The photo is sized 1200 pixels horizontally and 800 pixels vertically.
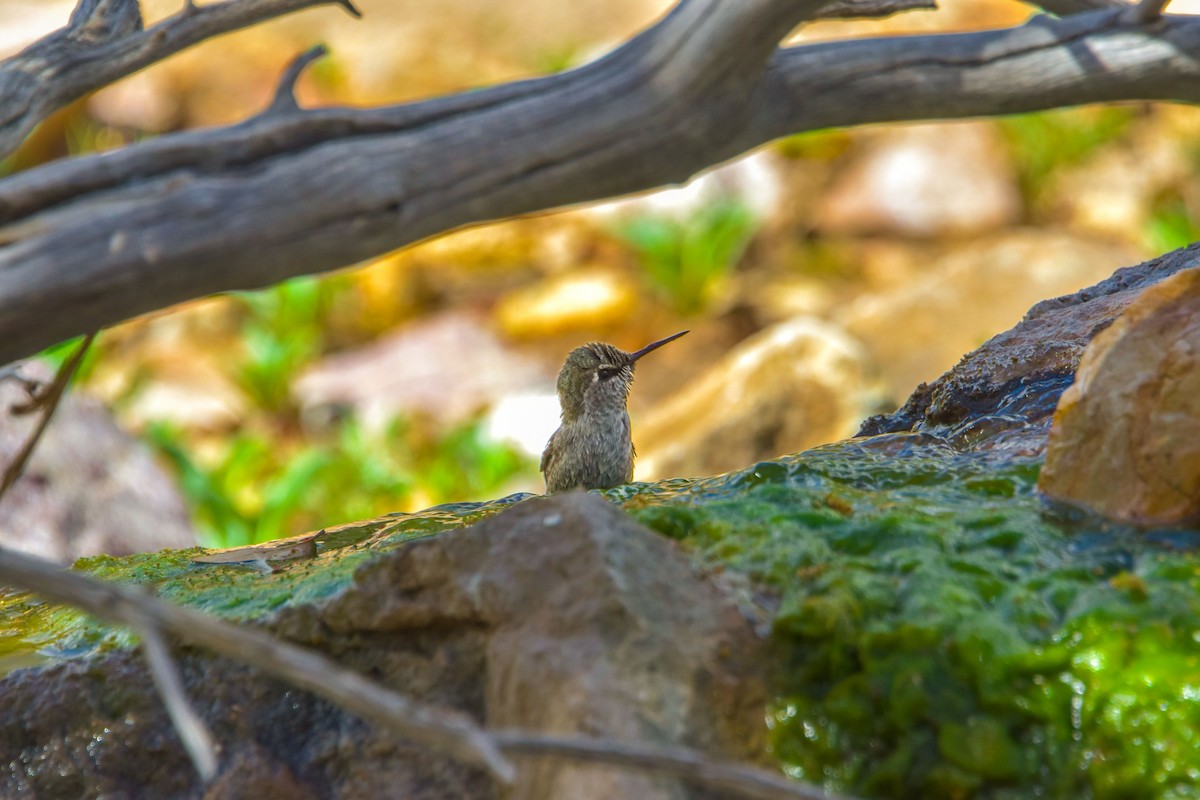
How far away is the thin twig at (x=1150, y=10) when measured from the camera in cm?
437

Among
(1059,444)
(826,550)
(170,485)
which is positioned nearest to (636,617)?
(826,550)

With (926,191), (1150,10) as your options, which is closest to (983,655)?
(1150,10)

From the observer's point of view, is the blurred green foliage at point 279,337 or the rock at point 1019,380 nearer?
the rock at point 1019,380

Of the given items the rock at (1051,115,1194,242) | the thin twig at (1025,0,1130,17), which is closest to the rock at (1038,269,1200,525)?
the thin twig at (1025,0,1130,17)

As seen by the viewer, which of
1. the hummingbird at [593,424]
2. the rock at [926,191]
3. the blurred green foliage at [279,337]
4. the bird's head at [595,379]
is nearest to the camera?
the hummingbird at [593,424]

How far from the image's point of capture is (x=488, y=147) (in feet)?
11.8

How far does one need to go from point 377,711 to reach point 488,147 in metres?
2.16

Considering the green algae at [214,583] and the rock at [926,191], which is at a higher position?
the rock at [926,191]

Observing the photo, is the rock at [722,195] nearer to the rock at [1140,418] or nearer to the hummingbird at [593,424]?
the hummingbird at [593,424]

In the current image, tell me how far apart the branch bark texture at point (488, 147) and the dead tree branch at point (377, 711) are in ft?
4.65

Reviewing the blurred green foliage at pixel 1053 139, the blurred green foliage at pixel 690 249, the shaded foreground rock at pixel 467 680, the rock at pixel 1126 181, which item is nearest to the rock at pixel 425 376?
the blurred green foliage at pixel 690 249

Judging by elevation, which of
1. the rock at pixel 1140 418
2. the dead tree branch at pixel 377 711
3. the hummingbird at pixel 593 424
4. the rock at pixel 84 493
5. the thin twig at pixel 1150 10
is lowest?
the dead tree branch at pixel 377 711

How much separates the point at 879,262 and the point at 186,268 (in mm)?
12247

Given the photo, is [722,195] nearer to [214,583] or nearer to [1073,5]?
[1073,5]
